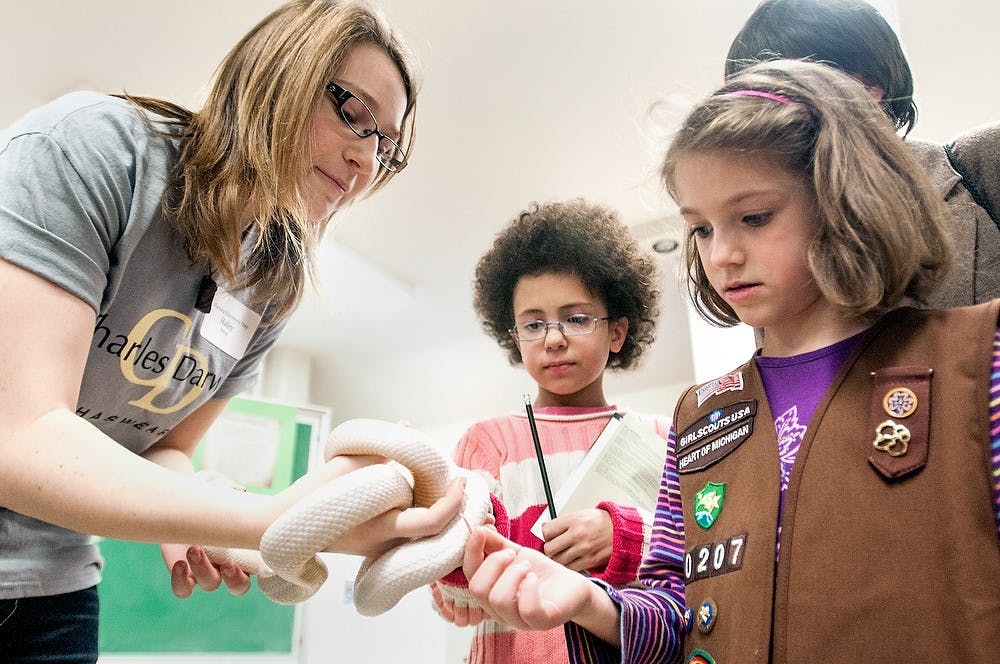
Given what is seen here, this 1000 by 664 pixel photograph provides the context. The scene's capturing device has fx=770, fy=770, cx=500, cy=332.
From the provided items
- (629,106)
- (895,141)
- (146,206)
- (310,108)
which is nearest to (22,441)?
(146,206)

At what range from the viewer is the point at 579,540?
104cm

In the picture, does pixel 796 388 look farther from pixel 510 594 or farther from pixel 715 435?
pixel 510 594

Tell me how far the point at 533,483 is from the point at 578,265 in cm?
54

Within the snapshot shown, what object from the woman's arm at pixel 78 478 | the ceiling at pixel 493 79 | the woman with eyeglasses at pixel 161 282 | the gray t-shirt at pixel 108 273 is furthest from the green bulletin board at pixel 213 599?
the woman's arm at pixel 78 478

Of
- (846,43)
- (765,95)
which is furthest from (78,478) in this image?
(846,43)

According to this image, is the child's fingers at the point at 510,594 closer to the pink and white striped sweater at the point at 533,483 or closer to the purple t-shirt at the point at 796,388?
the purple t-shirt at the point at 796,388

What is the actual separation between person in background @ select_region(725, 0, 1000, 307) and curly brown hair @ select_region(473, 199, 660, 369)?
1.75ft

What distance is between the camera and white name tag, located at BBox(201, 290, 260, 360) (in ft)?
3.54

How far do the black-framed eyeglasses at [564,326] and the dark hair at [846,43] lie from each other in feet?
1.85

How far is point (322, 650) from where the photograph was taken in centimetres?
410

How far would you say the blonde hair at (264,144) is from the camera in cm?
97

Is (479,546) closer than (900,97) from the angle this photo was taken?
Yes

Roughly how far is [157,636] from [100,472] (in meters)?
3.23

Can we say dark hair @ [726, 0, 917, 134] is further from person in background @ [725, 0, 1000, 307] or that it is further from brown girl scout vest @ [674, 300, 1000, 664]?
brown girl scout vest @ [674, 300, 1000, 664]
